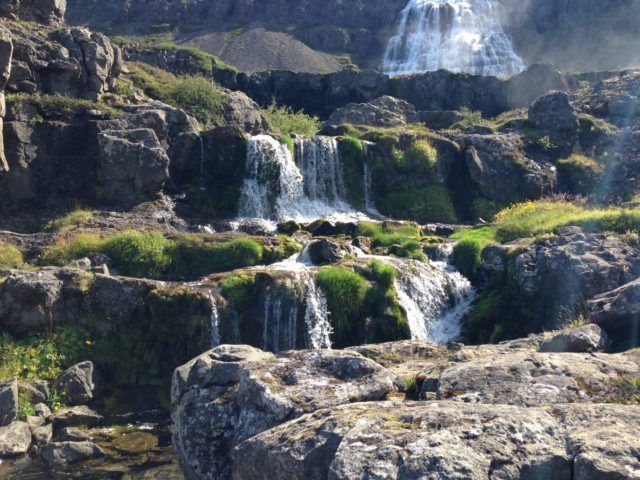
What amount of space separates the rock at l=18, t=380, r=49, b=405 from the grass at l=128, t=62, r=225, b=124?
68.4 ft

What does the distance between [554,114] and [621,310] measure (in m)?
25.1

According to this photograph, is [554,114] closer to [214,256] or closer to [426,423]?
[214,256]

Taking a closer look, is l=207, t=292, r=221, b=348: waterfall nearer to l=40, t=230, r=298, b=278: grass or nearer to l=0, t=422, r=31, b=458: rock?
l=40, t=230, r=298, b=278: grass

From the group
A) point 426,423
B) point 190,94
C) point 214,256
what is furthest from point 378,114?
point 426,423

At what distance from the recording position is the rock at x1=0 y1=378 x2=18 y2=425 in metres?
11.0

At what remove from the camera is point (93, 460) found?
1006cm

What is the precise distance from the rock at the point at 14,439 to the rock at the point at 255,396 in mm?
4722

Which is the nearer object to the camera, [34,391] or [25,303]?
[34,391]

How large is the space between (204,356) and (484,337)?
31.5 ft

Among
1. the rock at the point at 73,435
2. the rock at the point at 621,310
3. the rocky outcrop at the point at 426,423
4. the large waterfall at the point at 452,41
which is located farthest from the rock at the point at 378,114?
the large waterfall at the point at 452,41

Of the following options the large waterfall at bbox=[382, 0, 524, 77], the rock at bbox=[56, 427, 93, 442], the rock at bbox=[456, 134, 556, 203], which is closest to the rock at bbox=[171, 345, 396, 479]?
the rock at bbox=[56, 427, 93, 442]

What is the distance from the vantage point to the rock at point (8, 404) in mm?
11047

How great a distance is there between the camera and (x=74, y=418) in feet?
38.5

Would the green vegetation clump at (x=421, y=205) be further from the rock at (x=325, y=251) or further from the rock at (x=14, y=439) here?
the rock at (x=14, y=439)
